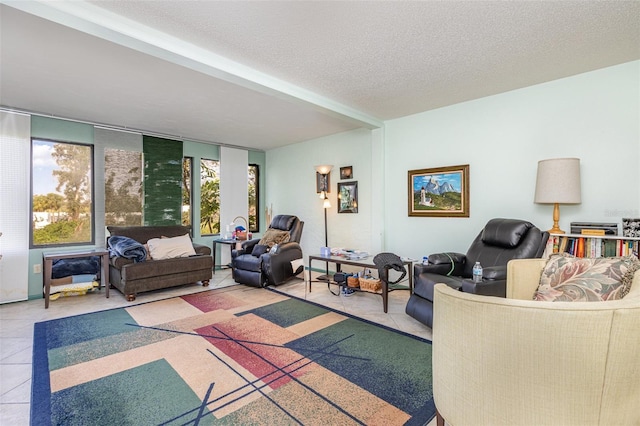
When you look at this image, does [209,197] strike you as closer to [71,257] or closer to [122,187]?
[122,187]

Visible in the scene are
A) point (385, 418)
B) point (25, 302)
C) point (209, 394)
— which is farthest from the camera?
point (25, 302)

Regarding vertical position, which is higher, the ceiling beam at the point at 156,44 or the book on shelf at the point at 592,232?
the ceiling beam at the point at 156,44

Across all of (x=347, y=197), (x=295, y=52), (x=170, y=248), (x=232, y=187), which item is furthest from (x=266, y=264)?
(x=295, y=52)

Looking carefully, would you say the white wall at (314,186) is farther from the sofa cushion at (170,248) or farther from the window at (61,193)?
the window at (61,193)

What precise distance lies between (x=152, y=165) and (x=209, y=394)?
4205 millimetres

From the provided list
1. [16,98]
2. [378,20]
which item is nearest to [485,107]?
[378,20]

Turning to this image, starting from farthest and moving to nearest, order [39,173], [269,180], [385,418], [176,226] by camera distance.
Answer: [269,180], [176,226], [39,173], [385,418]

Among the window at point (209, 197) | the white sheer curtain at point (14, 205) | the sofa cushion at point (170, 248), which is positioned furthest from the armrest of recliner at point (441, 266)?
the white sheer curtain at point (14, 205)

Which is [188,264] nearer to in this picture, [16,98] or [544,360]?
[16,98]

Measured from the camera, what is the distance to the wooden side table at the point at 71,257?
3695mm

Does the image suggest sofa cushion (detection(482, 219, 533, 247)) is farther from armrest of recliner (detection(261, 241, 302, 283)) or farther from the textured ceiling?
armrest of recliner (detection(261, 241, 302, 283))

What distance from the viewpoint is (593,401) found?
3.48 ft

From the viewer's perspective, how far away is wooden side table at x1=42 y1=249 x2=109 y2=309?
145 inches

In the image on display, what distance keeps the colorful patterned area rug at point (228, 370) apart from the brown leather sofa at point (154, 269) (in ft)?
1.85
